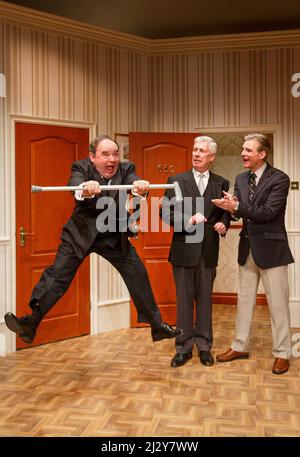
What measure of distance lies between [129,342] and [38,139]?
1955 mm

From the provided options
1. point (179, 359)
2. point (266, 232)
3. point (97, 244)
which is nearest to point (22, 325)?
point (97, 244)

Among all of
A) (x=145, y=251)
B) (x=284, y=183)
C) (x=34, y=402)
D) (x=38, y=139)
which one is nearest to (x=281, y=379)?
(x=284, y=183)

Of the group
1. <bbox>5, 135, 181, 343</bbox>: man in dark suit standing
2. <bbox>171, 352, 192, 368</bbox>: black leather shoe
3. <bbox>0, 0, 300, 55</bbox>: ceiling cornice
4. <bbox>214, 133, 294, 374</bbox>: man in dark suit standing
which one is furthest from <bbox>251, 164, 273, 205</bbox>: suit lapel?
<bbox>0, 0, 300, 55</bbox>: ceiling cornice

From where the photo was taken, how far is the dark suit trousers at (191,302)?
412 cm

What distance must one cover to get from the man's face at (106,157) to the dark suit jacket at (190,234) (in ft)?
2.36

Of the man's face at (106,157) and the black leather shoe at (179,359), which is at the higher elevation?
the man's face at (106,157)

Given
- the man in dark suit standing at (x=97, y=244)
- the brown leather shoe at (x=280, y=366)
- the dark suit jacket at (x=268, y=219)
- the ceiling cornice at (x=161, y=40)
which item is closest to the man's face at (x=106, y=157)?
the man in dark suit standing at (x=97, y=244)

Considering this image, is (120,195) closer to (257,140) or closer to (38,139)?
(257,140)

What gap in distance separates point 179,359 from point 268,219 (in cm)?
123

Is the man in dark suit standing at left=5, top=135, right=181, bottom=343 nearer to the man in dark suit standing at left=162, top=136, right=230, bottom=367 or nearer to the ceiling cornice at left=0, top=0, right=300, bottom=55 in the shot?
the man in dark suit standing at left=162, top=136, right=230, bottom=367

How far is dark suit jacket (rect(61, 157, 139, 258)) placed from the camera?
339 centimetres

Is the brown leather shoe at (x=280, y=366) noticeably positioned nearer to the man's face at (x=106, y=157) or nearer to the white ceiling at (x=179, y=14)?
the man's face at (x=106, y=157)

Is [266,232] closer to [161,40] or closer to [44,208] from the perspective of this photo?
[44,208]

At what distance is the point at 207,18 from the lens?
5.38 m
